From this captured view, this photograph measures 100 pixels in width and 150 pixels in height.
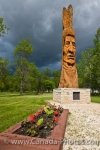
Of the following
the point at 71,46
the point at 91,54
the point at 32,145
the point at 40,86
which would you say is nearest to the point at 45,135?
the point at 32,145

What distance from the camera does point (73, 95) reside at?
88.2ft

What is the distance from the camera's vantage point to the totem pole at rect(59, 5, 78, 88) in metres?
27.3

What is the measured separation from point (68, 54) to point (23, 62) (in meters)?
28.4

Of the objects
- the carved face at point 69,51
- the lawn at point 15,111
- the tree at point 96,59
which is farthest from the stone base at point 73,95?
the tree at point 96,59

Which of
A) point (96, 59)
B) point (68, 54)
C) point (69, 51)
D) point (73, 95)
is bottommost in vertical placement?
point (73, 95)

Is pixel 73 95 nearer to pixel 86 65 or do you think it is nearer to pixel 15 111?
pixel 15 111

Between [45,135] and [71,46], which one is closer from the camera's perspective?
[45,135]

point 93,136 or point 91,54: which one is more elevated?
point 91,54

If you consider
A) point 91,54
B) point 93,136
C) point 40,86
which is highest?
point 91,54

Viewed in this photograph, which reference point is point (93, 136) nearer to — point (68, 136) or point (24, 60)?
point (68, 136)

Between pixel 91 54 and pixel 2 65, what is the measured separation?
19289 millimetres

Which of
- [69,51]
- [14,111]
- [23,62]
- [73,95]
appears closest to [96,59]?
[23,62]

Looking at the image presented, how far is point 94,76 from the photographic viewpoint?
190ft

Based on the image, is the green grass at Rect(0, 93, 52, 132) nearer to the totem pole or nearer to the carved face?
the totem pole
